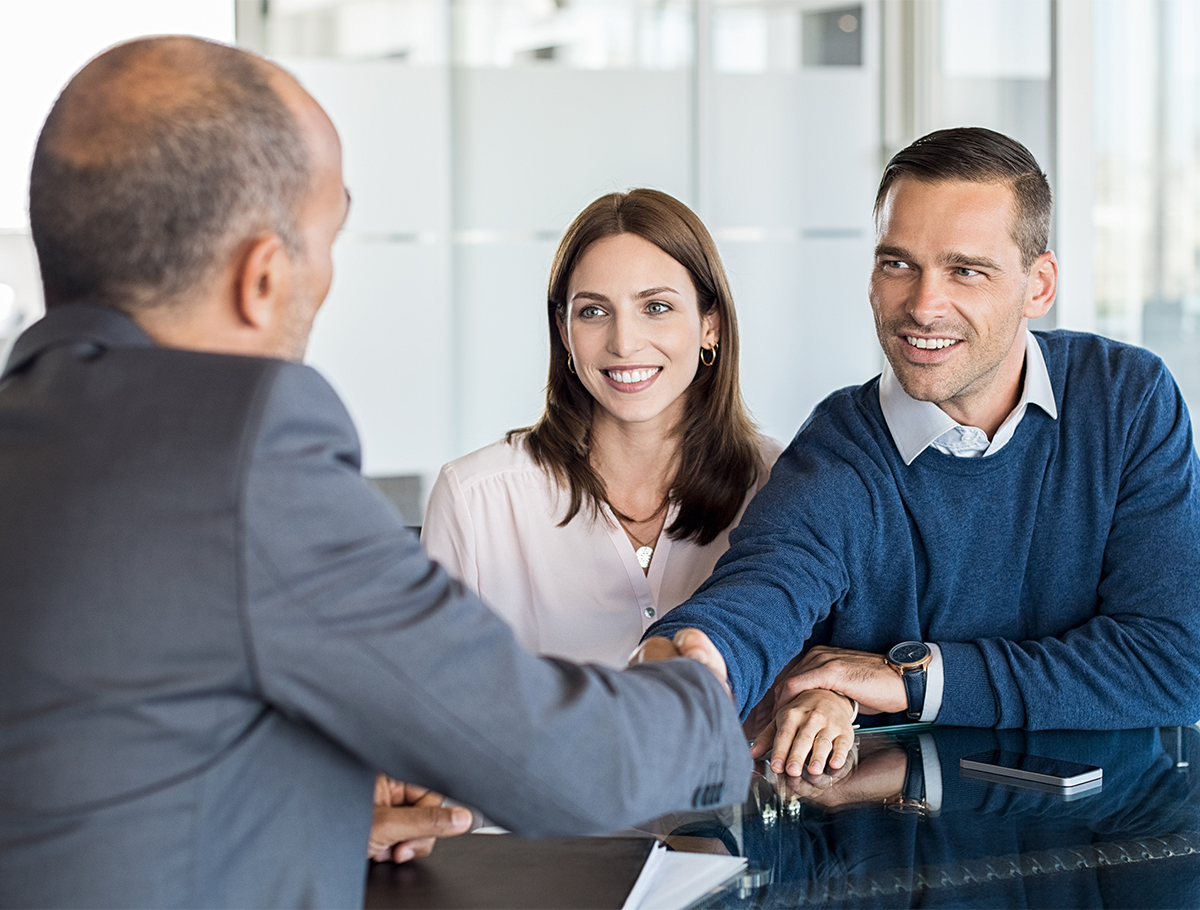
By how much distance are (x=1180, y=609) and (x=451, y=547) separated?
1.18 m

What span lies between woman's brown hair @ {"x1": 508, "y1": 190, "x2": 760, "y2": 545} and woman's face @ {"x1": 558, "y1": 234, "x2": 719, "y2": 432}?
3cm

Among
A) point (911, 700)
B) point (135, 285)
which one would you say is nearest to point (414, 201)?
point (911, 700)

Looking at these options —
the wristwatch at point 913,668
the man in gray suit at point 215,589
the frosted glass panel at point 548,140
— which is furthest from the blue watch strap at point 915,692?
the frosted glass panel at point 548,140

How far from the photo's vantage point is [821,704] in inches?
69.9

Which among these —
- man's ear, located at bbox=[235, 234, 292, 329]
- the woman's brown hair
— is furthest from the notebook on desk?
the woman's brown hair

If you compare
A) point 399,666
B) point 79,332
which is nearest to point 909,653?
point 399,666

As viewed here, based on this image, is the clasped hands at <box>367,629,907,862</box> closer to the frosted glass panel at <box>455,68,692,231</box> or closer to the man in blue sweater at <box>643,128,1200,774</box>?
the man in blue sweater at <box>643,128,1200,774</box>

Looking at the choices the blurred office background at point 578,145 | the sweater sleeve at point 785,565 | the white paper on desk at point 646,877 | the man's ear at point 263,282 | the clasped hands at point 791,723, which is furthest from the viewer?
the blurred office background at point 578,145

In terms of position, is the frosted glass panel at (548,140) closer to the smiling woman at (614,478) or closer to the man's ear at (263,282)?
the smiling woman at (614,478)

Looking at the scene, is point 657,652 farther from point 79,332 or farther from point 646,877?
point 79,332

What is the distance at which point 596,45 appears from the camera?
4.23m

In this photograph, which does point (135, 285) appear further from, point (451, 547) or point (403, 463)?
point (403, 463)

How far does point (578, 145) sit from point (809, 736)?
9.45ft

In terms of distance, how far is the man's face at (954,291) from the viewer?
2.06 metres
